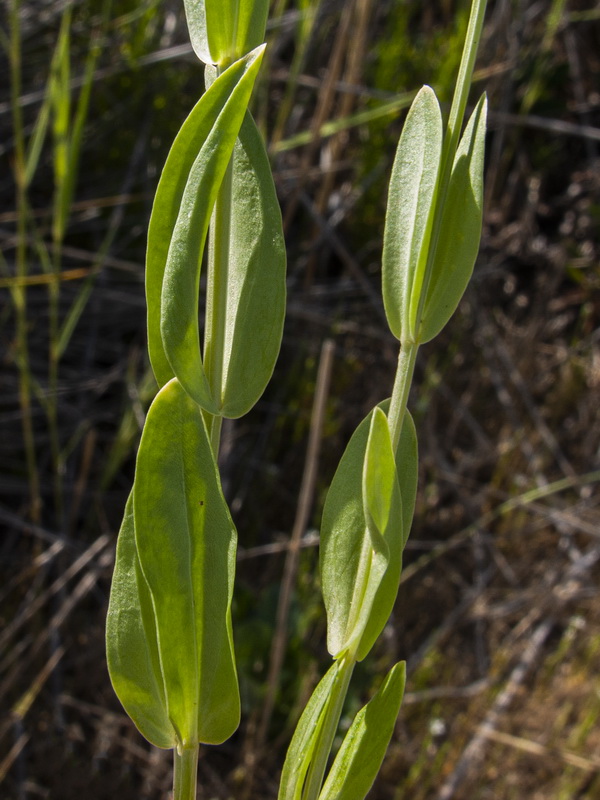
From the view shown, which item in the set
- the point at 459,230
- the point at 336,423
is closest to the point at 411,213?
the point at 459,230

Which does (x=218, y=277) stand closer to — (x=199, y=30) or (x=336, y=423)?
(x=199, y=30)

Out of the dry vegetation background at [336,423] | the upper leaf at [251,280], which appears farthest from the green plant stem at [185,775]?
the dry vegetation background at [336,423]

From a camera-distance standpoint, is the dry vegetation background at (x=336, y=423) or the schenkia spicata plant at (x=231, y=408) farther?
the dry vegetation background at (x=336, y=423)

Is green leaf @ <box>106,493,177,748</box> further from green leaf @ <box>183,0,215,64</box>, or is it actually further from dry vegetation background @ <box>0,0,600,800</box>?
dry vegetation background @ <box>0,0,600,800</box>

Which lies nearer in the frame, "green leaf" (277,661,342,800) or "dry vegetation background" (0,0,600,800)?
"green leaf" (277,661,342,800)

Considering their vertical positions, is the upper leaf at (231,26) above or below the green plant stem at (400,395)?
above

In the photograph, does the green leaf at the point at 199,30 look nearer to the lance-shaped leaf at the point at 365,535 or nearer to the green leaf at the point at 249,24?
the green leaf at the point at 249,24

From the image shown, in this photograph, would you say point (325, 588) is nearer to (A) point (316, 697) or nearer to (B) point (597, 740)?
(A) point (316, 697)

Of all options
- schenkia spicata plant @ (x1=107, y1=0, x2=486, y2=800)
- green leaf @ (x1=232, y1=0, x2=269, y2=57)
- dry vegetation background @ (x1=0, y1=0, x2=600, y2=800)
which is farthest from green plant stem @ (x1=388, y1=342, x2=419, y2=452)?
dry vegetation background @ (x1=0, y1=0, x2=600, y2=800)

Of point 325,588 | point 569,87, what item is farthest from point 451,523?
point 325,588
